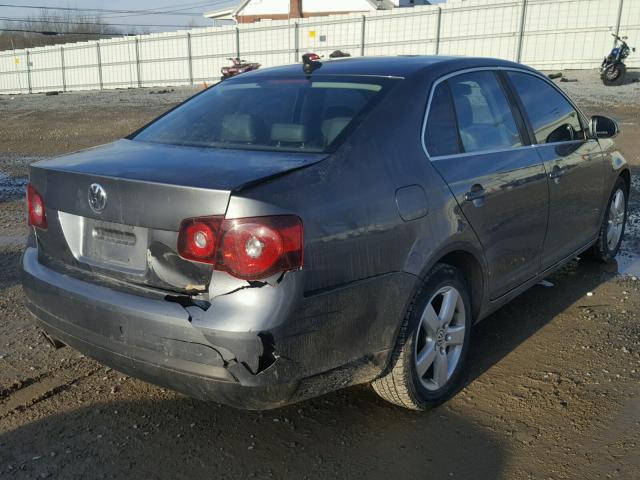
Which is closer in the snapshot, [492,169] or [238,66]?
[492,169]

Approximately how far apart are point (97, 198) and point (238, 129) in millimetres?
856

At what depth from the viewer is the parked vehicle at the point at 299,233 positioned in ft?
7.49

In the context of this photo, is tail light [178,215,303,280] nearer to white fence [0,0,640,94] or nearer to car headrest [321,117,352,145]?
car headrest [321,117,352,145]

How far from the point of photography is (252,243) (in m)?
2.24

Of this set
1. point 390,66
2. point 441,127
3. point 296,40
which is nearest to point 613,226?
point 441,127

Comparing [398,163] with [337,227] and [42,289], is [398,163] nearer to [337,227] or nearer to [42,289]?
[337,227]

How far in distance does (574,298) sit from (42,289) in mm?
3676

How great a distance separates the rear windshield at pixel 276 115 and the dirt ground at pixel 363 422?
1.34 metres

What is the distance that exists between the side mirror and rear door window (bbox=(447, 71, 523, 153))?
1209 millimetres

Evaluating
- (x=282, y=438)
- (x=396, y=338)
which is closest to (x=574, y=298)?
(x=396, y=338)

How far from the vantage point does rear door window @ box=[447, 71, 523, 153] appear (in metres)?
3.34

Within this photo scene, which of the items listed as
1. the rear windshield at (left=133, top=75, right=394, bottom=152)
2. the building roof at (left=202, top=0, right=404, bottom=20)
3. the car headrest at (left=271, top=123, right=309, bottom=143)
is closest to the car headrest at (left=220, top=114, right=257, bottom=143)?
the rear windshield at (left=133, top=75, right=394, bottom=152)

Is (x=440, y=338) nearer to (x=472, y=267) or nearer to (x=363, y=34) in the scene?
(x=472, y=267)

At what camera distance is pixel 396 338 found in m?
2.75
